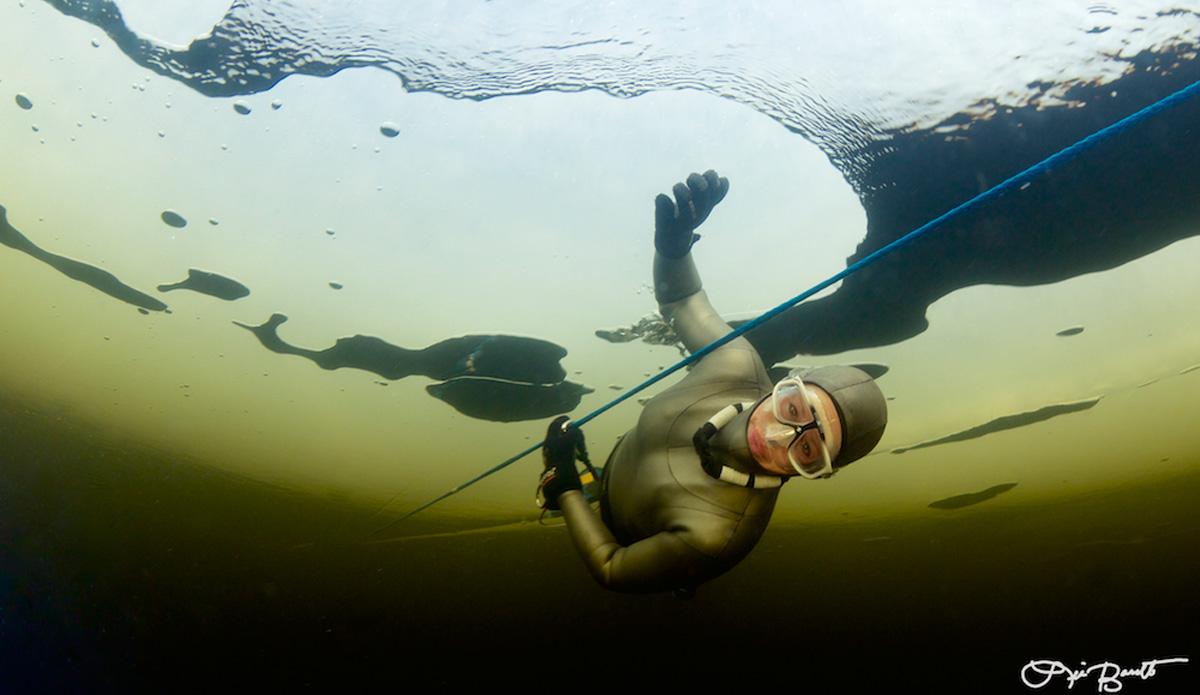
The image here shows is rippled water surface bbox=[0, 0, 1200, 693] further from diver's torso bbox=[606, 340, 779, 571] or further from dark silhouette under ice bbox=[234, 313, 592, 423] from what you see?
diver's torso bbox=[606, 340, 779, 571]

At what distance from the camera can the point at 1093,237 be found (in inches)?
188

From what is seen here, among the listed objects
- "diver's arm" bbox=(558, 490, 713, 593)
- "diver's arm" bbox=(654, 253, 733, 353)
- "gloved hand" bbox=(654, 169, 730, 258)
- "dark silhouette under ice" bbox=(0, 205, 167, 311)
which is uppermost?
"dark silhouette under ice" bbox=(0, 205, 167, 311)

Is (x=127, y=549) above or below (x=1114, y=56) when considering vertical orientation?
below

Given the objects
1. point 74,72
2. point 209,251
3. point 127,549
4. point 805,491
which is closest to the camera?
point 74,72

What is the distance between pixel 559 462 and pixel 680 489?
3.28 ft

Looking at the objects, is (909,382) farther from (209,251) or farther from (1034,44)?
(209,251)

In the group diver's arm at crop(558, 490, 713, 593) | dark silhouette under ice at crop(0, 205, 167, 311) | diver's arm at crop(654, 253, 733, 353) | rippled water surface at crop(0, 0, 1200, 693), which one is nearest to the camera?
diver's arm at crop(558, 490, 713, 593)

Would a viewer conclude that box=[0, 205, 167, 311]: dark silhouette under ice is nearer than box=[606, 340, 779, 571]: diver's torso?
No

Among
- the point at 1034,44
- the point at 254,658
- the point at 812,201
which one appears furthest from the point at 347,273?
the point at 254,658

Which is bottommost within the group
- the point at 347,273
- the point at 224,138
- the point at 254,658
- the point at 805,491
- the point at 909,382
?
the point at 254,658

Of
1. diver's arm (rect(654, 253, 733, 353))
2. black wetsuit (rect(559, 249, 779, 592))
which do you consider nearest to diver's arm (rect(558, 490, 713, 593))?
black wetsuit (rect(559, 249, 779, 592))

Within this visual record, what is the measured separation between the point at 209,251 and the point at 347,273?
63.4 inches

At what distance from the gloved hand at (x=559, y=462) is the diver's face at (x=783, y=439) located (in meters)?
1.38

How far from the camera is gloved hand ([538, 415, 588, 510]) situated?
3389 mm
